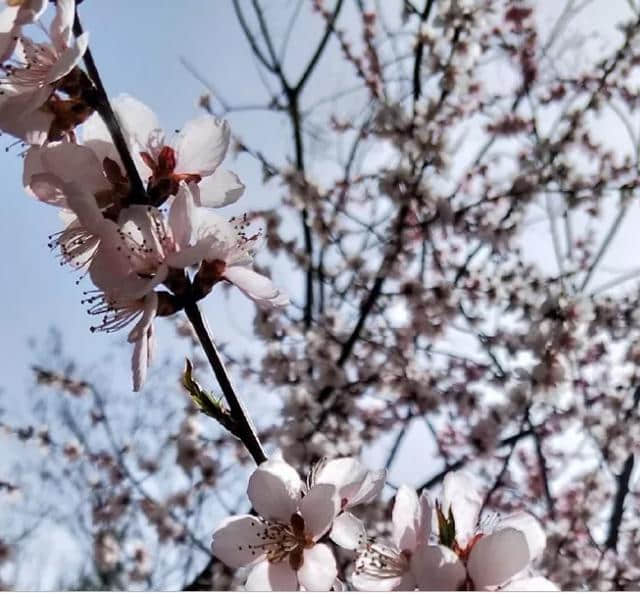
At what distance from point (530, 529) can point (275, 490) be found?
0.24 metres

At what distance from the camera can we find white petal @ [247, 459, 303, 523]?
60 centimetres

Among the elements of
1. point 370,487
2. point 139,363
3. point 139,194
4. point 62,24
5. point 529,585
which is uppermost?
point 62,24

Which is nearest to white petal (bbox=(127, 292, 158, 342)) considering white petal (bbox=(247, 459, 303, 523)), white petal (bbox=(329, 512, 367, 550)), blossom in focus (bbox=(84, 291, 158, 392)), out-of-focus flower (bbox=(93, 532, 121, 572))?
blossom in focus (bbox=(84, 291, 158, 392))

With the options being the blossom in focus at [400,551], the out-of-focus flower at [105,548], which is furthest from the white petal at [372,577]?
the out-of-focus flower at [105,548]

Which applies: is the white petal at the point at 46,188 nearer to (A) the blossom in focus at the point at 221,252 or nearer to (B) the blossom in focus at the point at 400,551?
(A) the blossom in focus at the point at 221,252

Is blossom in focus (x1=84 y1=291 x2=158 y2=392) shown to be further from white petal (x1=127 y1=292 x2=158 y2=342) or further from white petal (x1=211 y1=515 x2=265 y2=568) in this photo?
white petal (x1=211 y1=515 x2=265 y2=568)

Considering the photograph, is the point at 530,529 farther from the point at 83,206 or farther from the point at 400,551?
the point at 83,206

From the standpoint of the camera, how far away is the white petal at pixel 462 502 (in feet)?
1.96

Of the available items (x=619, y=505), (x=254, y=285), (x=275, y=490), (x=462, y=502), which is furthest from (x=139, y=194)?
(x=619, y=505)

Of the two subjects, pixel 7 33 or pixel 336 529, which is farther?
pixel 336 529

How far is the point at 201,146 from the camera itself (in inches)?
23.7

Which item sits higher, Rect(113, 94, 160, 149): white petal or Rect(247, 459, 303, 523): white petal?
Rect(113, 94, 160, 149): white petal

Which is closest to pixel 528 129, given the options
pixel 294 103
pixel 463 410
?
pixel 294 103

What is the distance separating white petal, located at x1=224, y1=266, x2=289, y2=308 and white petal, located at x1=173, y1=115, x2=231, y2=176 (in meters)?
0.10
